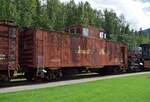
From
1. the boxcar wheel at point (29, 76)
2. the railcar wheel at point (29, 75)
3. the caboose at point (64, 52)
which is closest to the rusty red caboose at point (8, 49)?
the caboose at point (64, 52)

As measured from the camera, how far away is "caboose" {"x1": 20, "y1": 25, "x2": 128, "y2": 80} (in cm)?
2283

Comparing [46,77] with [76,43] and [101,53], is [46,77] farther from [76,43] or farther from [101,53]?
[101,53]

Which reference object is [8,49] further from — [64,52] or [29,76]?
[64,52]

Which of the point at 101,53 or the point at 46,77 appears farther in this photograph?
the point at 101,53

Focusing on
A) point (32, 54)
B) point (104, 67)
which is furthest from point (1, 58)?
point (104, 67)

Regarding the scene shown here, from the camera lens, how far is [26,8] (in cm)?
6109

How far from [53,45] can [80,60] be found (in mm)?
3540

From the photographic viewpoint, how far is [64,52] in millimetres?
25297

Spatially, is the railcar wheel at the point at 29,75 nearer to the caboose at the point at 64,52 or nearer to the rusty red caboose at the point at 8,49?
the caboose at the point at 64,52

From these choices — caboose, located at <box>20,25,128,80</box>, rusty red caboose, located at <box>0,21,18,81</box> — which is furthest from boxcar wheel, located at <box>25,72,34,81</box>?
rusty red caboose, located at <box>0,21,18,81</box>

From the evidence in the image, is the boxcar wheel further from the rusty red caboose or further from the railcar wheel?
the rusty red caboose

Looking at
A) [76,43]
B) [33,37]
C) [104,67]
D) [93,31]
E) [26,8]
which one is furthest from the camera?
[26,8]

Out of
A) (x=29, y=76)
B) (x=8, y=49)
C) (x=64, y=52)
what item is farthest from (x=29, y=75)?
(x=8, y=49)

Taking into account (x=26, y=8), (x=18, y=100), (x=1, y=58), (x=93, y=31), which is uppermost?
(x=26, y=8)
